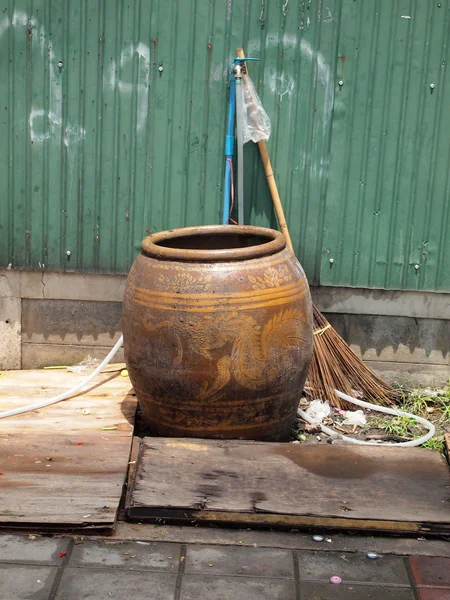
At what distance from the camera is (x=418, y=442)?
17.1 feet

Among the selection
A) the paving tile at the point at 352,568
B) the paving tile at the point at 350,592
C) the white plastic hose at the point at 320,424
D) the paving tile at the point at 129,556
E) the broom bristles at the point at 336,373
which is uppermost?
the broom bristles at the point at 336,373

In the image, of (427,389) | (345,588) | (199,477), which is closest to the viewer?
(345,588)

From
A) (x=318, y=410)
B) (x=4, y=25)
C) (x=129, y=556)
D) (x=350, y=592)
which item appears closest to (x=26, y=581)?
(x=129, y=556)

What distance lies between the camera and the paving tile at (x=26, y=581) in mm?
3678

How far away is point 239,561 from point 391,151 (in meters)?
3.01

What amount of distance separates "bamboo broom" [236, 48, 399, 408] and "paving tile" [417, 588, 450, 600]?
2090mm

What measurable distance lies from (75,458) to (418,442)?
203cm

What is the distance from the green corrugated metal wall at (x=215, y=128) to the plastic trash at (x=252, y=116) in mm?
94

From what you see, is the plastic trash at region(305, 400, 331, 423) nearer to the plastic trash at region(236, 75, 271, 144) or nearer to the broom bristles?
the broom bristles

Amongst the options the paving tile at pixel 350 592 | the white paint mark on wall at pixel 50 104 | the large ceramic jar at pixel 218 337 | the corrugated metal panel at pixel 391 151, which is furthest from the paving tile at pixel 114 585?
the white paint mark on wall at pixel 50 104

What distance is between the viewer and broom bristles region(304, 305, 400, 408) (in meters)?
5.81

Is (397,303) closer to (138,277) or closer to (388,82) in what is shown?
(388,82)

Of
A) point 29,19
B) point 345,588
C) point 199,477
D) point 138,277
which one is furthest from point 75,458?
point 29,19

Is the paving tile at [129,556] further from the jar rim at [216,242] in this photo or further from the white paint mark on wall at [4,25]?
the white paint mark on wall at [4,25]
